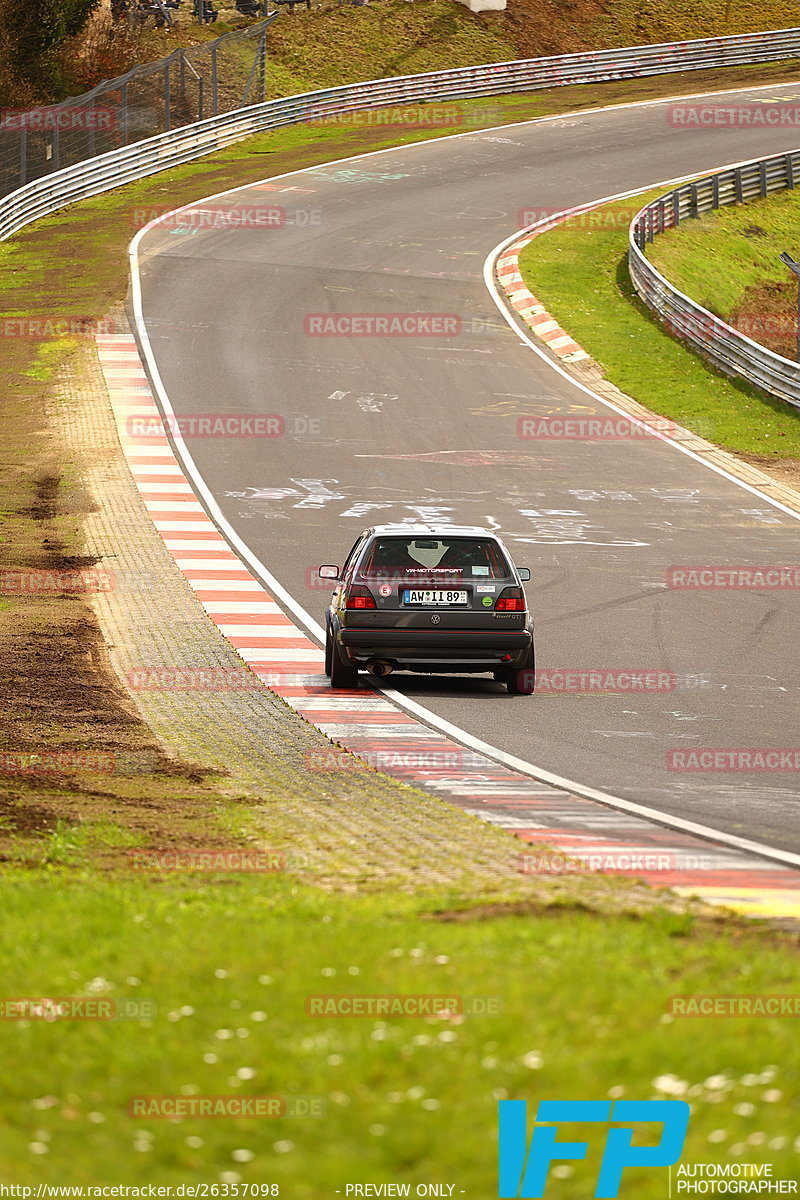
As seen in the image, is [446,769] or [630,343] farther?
[630,343]

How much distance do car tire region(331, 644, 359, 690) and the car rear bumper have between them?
0.50ft

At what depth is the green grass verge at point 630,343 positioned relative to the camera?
106ft

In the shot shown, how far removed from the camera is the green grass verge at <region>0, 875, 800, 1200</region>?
14.5 feet

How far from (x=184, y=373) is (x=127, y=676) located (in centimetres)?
1935

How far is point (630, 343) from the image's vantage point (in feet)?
123

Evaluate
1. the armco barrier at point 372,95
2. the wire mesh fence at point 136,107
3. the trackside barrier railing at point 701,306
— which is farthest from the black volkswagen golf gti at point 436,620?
the wire mesh fence at point 136,107

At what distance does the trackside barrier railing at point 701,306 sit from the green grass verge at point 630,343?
0.35 meters

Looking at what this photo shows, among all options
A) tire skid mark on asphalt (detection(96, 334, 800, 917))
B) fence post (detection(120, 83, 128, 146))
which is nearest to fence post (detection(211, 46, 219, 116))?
fence post (detection(120, 83, 128, 146))

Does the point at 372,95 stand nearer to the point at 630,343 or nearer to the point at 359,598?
the point at 630,343

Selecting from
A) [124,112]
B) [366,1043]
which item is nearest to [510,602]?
[366,1043]

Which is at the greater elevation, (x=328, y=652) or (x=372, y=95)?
(x=372, y=95)

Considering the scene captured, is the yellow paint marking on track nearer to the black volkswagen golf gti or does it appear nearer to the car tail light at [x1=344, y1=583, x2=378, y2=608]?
the black volkswagen golf gti

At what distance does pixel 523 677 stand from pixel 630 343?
77.9 feet

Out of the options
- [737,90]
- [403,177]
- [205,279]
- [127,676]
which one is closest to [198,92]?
[403,177]
